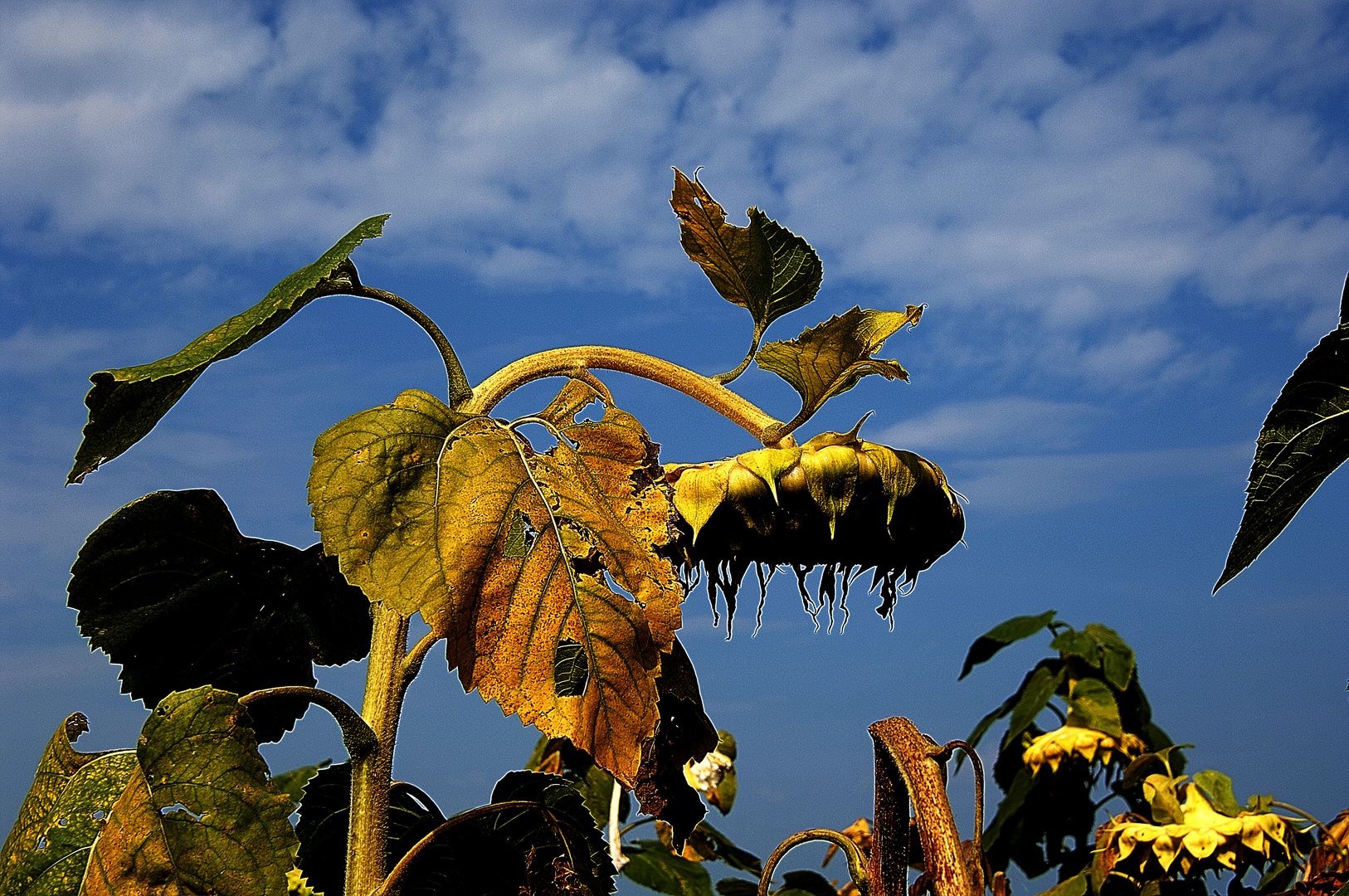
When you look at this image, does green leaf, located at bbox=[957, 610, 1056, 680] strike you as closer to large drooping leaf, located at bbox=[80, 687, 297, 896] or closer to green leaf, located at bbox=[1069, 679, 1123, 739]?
green leaf, located at bbox=[1069, 679, 1123, 739]

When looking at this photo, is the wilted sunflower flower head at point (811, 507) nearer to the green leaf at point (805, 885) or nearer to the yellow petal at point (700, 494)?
the yellow petal at point (700, 494)

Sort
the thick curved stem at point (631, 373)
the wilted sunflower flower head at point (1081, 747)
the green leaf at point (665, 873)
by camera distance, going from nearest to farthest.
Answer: the thick curved stem at point (631, 373) → the green leaf at point (665, 873) → the wilted sunflower flower head at point (1081, 747)

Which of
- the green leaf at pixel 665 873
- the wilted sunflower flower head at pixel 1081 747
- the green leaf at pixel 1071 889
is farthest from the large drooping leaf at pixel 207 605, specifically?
the wilted sunflower flower head at pixel 1081 747

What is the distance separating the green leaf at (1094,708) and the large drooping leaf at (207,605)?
1.87m

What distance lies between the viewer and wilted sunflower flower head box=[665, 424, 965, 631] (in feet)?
3.03

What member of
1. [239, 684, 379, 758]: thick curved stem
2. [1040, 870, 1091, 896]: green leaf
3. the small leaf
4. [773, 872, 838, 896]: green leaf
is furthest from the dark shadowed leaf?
[1040, 870, 1091, 896]: green leaf

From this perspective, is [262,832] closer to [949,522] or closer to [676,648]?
[676,648]

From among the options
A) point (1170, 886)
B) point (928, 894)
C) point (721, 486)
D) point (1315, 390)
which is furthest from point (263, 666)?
point (1170, 886)

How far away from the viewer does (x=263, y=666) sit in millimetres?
1101

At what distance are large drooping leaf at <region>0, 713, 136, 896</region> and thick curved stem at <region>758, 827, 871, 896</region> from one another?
60cm

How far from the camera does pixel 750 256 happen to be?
982 millimetres

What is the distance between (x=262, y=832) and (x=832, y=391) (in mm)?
559

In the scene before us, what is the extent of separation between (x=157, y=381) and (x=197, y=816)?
1.05ft

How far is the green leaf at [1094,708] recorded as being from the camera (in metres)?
2.46
